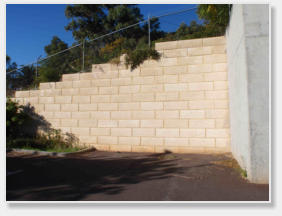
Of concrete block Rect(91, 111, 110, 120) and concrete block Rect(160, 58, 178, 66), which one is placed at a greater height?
concrete block Rect(160, 58, 178, 66)

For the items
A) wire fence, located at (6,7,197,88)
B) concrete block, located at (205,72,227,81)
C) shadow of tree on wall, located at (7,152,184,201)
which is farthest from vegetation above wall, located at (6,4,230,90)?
shadow of tree on wall, located at (7,152,184,201)

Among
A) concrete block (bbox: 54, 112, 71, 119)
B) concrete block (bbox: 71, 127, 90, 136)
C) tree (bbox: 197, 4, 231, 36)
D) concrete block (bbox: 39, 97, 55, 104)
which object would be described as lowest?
concrete block (bbox: 71, 127, 90, 136)

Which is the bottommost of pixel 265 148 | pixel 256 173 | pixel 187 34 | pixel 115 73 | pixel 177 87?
pixel 256 173

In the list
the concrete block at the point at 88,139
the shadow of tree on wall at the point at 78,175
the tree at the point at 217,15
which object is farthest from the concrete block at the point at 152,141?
the tree at the point at 217,15

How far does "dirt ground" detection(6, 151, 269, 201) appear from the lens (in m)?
2.87

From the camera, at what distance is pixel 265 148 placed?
308 cm

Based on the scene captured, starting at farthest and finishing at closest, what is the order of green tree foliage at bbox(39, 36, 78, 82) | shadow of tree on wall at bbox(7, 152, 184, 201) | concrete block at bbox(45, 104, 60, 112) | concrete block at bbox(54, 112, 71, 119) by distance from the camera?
green tree foliage at bbox(39, 36, 78, 82), concrete block at bbox(45, 104, 60, 112), concrete block at bbox(54, 112, 71, 119), shadow of tree on wall at bbox(7, 152, 184, 201)

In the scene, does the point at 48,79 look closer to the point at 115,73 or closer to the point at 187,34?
the point at 115,73

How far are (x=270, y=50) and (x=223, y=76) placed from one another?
217 centimetres

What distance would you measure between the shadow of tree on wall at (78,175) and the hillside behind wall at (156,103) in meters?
0.86

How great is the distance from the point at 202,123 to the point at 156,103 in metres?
1.44

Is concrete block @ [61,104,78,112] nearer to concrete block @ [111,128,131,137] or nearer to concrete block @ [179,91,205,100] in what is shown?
concrete block @ [111,128,131,137]

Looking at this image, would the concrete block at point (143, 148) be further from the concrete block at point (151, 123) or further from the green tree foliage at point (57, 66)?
the green tree foliage at point (57, 66)

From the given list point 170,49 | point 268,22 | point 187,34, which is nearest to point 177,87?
point 170,49
